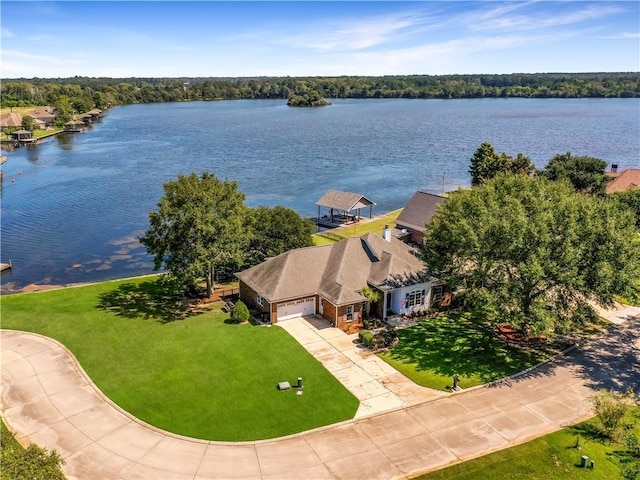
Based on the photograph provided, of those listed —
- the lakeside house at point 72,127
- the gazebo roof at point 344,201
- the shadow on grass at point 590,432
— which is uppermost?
the lakeside house at point 72,127

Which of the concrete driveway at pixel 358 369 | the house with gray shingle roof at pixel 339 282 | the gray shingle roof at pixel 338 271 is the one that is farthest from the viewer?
the gray shingle roof at pixel 338 271

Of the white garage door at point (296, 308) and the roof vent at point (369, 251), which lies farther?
the roof vent at point (369, 251)

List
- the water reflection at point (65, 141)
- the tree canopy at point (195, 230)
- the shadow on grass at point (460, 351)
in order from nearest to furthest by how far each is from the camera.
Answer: the shadow on grass at point (460, 351)
the tree canopy at point (195, 230)
the water reflection at point (65, 141)

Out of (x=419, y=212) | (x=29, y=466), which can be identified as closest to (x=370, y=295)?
(x=419, y=212)

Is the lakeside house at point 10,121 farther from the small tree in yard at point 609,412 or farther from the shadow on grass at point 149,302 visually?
the small tree in yard at point 609,412

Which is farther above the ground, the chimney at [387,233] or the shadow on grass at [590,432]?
the chimney at [387,233]

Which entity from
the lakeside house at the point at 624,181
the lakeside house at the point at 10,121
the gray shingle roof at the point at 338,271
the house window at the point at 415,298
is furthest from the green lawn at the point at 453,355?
the lakeside house at the point at 10,121

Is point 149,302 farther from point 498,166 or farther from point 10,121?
point 10,121
